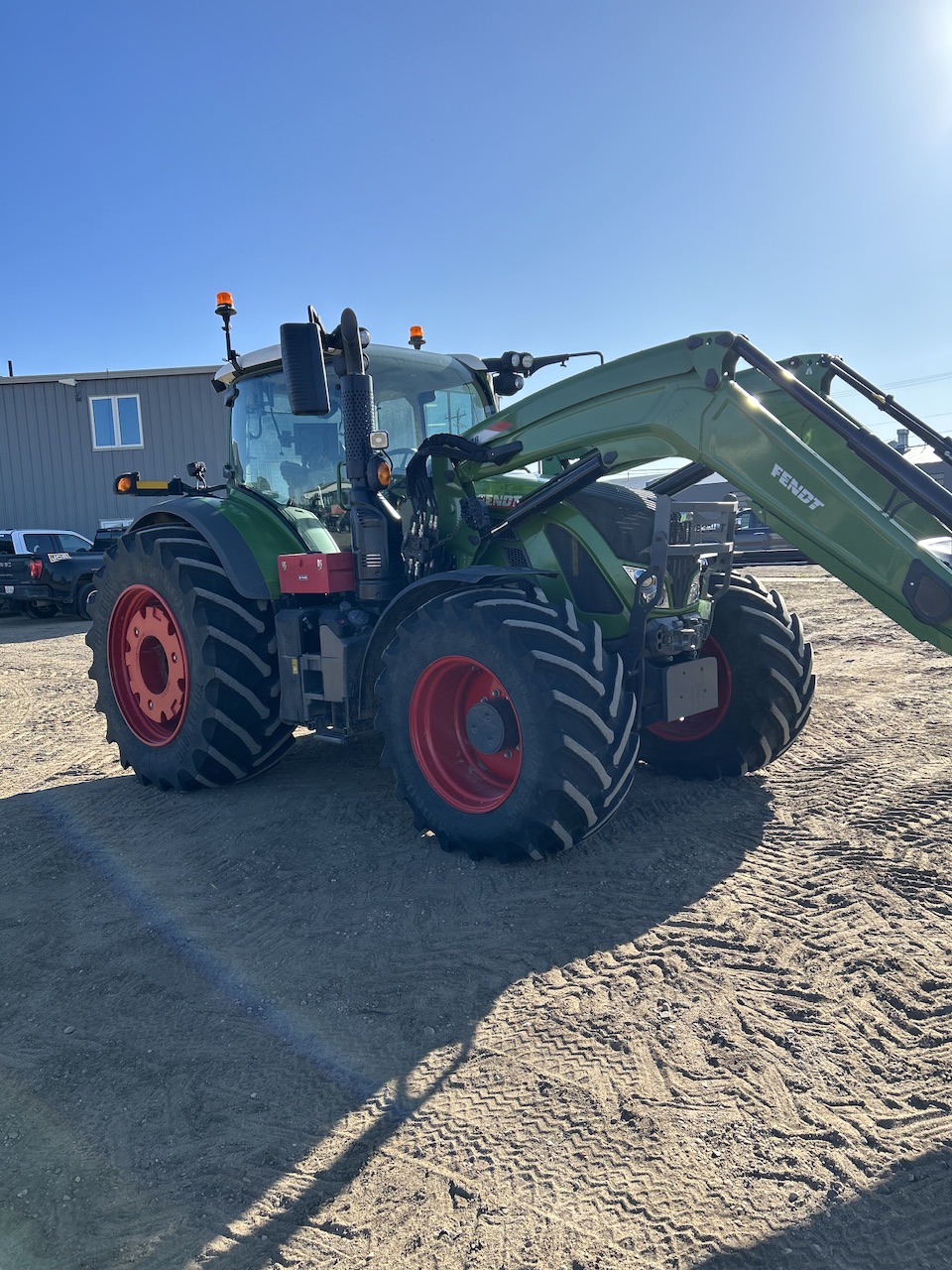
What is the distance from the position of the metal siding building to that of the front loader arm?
1597cm

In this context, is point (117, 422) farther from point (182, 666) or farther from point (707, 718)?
point (707, 718)

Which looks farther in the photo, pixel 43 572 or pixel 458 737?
pixel 43 572

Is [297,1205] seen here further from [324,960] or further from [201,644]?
[201,644]

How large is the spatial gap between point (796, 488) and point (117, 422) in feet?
60.5

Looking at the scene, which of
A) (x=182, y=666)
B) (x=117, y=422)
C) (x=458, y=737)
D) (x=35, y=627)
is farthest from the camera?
(x=117, y=422)

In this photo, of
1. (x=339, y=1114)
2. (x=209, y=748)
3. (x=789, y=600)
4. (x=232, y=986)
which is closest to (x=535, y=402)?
(x=209, y=748)

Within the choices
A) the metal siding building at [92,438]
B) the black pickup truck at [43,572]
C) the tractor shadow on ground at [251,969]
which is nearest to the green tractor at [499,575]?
the tractor shadow on ground at [251,969]

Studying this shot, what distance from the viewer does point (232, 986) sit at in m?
3.21

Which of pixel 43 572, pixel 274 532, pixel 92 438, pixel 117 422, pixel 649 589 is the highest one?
pixel 117 422

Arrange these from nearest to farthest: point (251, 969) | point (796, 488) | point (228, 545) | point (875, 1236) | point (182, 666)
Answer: point (875, 1236) < point (251, 969) < point (796, 488) < point (228, 545) < point (182, 666)

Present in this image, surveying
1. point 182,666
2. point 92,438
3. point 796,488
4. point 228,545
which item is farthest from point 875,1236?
point 92,438

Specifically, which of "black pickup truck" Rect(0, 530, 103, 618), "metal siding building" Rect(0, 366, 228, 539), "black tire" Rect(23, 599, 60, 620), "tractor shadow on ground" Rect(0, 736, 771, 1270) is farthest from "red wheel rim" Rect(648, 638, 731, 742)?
"metal siding building" Rect(0, 366, 228, 539)

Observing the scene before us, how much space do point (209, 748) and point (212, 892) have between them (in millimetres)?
1273

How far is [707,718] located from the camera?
5164 millimetres
